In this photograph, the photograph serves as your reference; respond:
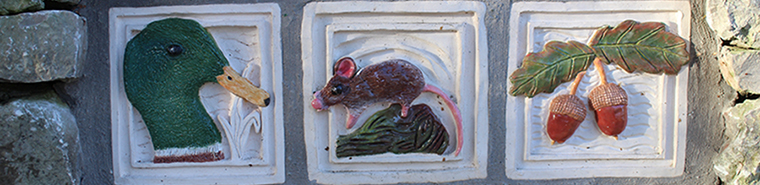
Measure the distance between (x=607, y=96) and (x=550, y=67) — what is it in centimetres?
26

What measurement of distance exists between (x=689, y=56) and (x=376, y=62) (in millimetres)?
1336

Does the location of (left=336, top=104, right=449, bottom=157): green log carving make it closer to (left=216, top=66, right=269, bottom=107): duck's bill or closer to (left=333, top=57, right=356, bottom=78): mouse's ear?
(left=333, top=57, right=356, bottom=78): mouse's ear

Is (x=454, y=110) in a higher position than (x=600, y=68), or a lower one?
lower

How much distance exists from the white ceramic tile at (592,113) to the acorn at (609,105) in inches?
1.4

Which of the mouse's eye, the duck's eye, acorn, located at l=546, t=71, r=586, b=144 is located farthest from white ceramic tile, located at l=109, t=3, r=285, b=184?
acorn, located at l=546, t=71, r=586, b=144

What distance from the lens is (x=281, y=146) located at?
198 cm

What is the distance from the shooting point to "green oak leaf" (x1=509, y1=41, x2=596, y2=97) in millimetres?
1958

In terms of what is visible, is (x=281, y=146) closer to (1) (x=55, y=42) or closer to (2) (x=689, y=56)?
(1) (x=55, y=42)

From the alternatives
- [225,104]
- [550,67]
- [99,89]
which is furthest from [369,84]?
[99,89]

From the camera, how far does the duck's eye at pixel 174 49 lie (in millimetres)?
1878

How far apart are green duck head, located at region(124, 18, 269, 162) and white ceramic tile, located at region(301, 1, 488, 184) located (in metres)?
0.30

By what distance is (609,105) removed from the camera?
1.94 meters

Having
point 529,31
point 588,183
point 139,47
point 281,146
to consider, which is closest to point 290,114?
point 281,146

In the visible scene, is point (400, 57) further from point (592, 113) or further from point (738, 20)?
point (738, 20)
